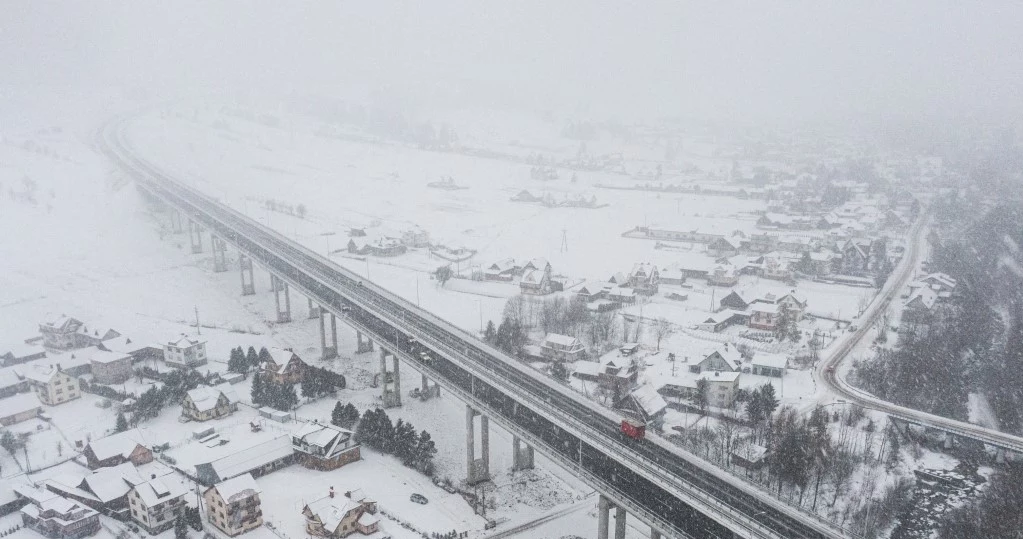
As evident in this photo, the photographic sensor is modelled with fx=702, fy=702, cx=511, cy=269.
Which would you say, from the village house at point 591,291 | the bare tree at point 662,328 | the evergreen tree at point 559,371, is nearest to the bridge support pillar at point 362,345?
the evergreen tree at point 559,371

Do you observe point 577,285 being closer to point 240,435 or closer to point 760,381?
point 760,381

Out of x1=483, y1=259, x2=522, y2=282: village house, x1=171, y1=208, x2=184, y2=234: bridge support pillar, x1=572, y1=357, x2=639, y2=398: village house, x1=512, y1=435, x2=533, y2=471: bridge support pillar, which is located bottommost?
x1=512, y1=435, x2=533, y2=471: bridge support pillar

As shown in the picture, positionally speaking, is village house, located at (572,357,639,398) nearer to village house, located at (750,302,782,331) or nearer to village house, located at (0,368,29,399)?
village house, located at (750,302,782,331)

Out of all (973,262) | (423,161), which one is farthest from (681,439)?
(423,161)

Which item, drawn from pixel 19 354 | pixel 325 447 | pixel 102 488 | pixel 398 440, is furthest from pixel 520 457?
pixel 19 354

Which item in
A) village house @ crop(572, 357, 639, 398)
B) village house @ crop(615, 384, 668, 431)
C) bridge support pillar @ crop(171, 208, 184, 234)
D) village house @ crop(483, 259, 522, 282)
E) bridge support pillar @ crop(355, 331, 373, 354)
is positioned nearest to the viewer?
village house @ crop(615, 384, 668, 431)

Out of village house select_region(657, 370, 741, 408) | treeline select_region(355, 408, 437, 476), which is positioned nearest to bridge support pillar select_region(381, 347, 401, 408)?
treeline select_region(355, 408, 437, 476)

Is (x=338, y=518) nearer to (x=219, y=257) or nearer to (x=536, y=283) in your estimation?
(x=536, y=283)
